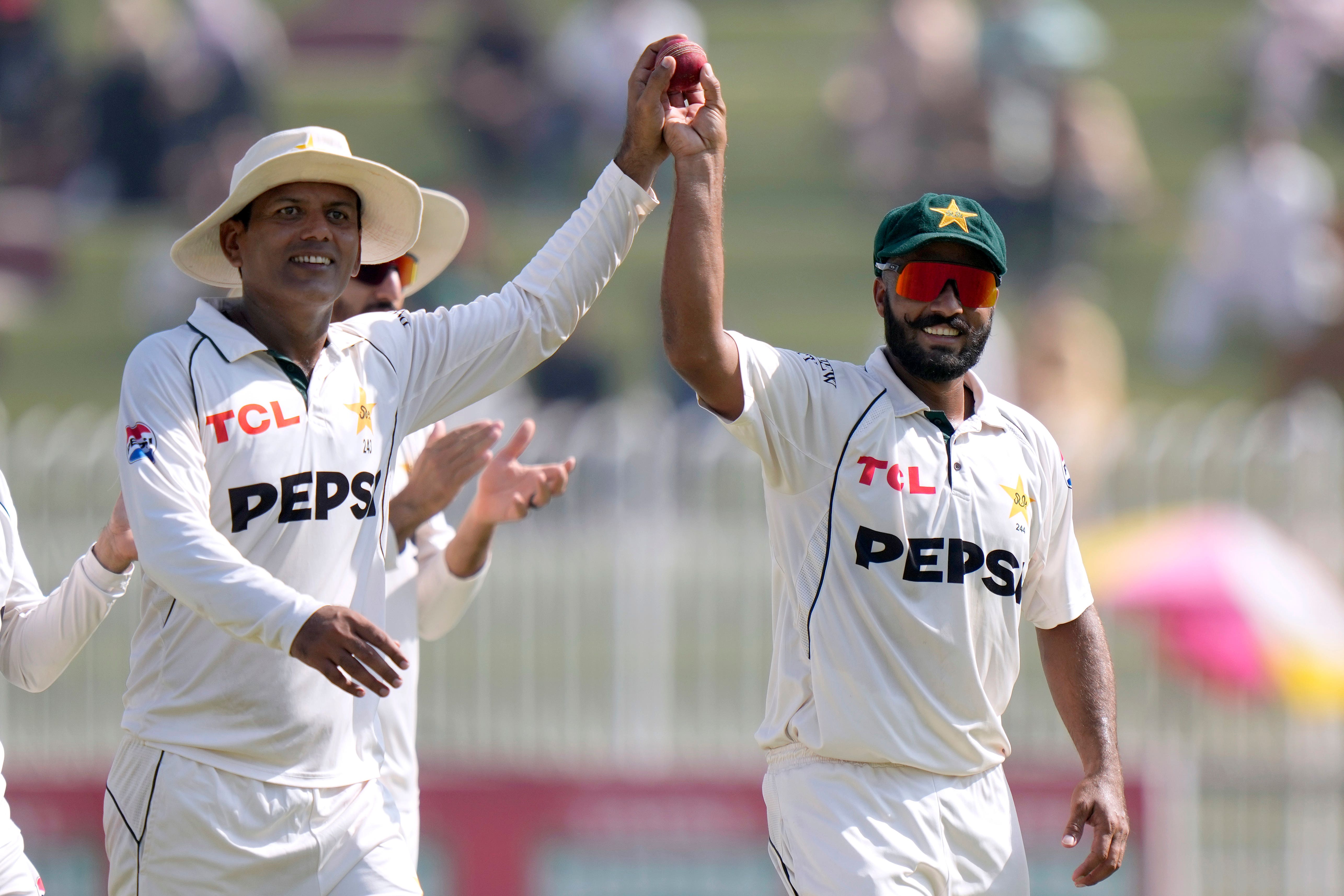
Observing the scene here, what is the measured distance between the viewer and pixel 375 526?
3.64 meters

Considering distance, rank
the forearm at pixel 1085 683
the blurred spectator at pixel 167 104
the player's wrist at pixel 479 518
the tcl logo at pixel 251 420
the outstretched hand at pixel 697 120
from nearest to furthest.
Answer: the tcl logo at pixel 251 420 < the outstretched hand at pixel 697 120 < the forearm at pixel 1085 683 < the player's wrist at pixel 479 518 < the blurred spectator at pixel 167 104

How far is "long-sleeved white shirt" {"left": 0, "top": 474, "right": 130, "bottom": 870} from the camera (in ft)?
11.8

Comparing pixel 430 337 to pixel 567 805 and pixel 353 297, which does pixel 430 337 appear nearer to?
pixel 353 297

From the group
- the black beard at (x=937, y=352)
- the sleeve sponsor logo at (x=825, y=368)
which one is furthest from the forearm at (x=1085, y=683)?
the sleeve sponsor logo at (x=825, y=368)

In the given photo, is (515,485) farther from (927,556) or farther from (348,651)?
(348,651)

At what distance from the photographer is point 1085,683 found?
4.08 metres

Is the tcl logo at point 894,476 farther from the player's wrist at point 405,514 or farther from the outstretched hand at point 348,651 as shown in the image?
the player's wrist at point 405,514

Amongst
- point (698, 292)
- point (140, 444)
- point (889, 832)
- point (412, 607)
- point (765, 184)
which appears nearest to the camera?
point (140, 444)

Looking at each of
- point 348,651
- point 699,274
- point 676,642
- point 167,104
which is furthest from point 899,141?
point 348,651

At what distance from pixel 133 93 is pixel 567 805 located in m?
8.53

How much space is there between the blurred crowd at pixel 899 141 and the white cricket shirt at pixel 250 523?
29.4 feet

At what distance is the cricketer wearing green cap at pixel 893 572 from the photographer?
145 inches

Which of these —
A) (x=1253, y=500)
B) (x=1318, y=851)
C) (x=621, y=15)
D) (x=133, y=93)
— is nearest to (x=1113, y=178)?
(x=621, y=15)

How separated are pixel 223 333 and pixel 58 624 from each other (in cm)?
72
